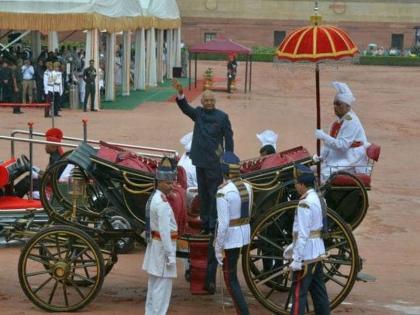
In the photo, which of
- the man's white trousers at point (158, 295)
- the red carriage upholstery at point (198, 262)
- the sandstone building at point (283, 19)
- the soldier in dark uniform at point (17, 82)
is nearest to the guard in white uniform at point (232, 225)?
the man's white trousers at point (158, 295)

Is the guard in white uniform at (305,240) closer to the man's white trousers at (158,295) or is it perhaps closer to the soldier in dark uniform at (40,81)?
the man's white trousers at (158,295)

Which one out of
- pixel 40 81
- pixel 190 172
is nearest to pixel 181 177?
pixel 190 172

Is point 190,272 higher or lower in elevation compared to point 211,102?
lower

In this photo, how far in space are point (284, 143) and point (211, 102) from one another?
46.7 feet

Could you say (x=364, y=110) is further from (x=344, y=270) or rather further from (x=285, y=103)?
(x=344, y=270)

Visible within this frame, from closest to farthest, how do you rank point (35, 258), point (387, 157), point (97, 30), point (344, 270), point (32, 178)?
point (35, 258)
point (344, 270)
point (32, 178)
point (387, 157)
point (97, 30)

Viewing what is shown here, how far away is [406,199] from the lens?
58.5ft

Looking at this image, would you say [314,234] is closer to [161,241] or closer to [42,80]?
[161,241]

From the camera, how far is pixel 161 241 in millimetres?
9133

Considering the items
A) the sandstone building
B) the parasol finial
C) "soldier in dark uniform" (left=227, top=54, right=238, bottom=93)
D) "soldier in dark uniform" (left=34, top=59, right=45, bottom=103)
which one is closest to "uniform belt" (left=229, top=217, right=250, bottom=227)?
the parasol finial

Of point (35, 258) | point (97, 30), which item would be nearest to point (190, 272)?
point (35, 258)

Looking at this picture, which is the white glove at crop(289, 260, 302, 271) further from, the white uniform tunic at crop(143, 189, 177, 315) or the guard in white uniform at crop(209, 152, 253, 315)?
the white uniform tunic at crop(143, 189, 177, 315)

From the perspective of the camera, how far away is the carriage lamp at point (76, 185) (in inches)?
404

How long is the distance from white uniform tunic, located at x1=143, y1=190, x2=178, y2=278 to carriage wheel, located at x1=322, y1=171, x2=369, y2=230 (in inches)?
80.2
